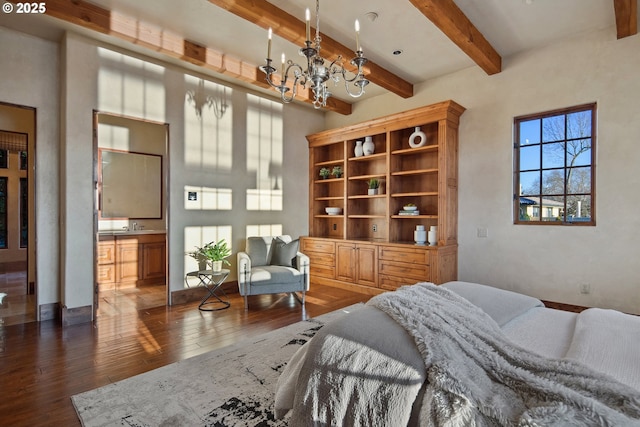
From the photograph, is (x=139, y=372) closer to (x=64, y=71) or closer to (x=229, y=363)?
(x=229, y=363)

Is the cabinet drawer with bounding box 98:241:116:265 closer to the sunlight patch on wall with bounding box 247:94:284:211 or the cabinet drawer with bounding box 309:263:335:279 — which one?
the sunlight patch on wall with bounding box 247:94:284:211

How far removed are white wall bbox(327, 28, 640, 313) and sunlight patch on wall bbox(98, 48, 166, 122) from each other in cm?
384

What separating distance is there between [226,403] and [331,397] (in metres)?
0.99

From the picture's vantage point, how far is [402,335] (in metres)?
1.44

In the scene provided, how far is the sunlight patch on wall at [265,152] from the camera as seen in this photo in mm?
5199

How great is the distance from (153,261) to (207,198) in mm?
1810

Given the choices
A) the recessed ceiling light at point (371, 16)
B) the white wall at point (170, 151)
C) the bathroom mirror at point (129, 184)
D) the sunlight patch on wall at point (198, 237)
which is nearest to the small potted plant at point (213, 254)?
the sunlight patch on wall at point (198, 237)

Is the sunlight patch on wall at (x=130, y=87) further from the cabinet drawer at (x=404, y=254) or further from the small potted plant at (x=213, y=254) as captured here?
the cabinet drawer at (x=404, y=254)

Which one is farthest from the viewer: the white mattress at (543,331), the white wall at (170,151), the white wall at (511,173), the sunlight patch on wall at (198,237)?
the sunlight patch on wall at (198,237)

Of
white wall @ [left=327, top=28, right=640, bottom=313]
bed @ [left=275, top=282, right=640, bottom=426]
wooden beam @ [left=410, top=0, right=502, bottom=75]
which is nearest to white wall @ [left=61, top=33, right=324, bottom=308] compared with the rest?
white wall @ [left=327, top=28, right=640, bottom=313]

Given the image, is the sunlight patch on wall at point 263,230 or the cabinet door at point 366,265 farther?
the sunlight patch on wall at point 263,230

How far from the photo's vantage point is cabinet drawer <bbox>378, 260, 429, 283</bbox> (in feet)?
14.3

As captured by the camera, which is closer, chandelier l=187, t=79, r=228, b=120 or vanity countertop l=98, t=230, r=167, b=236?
chandelier l=187, t=79, r=228, b=120

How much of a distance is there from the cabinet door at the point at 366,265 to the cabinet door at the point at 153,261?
3.35m
